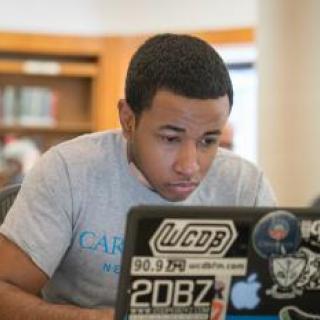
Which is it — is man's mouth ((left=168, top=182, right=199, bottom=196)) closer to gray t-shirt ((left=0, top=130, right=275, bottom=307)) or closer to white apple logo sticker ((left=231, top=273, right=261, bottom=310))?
gray t-shirt ((left=0, top=130, right=275, bottom=307))

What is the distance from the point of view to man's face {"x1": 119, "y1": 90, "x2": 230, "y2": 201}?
3.39ft

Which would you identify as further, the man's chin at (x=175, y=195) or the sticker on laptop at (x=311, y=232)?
the man's chin at (x=175, y=195)

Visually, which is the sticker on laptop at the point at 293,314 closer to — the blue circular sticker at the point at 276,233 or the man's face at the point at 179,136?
the blue circular sticker at the point at 276,233

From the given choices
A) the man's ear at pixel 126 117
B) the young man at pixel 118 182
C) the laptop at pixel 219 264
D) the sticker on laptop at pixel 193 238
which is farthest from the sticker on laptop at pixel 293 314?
the man's ear at pixel 126 117

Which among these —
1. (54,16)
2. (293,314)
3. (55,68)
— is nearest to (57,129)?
(55,68)

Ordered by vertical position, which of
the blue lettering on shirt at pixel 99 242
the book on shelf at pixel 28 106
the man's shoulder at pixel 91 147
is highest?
the man's shoulder at pixel 91 147

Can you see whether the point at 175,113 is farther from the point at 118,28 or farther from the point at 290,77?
the point at 118,28

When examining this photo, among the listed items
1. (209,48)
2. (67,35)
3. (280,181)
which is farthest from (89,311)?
(67,35)

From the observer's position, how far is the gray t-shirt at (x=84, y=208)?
3.80 feet

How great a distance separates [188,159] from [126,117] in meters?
0.19

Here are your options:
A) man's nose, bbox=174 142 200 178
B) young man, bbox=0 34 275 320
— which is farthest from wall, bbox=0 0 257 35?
man's nose, bbox=174 142 200 178

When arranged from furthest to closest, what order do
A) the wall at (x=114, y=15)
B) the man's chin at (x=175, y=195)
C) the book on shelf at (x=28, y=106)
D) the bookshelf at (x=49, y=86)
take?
the book on shelf at (x=28, y=106)
the bookshelf at (x=49, y=86)
the wall at (x=114, y=15)
the man's chin at (x=175, y=195)

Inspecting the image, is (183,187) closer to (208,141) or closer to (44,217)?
(208,141)

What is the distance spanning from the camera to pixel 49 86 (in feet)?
18.5
